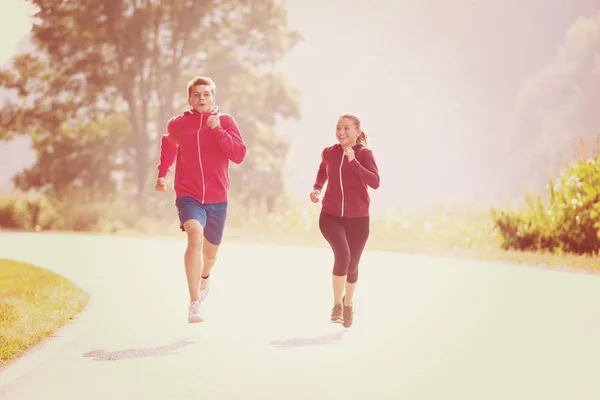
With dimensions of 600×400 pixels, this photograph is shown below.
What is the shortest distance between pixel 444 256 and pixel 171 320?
8.91 meters

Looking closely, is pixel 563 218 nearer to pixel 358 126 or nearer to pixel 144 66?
pixel 358 126

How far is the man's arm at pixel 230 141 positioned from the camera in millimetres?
8312

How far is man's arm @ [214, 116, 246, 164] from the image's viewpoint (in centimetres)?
831

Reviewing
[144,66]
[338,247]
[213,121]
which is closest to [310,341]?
[338,247]

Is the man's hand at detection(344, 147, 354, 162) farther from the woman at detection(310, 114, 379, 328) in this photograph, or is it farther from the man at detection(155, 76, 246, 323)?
the man at detection(155, 76, 246, 323)

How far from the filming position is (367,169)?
8.32m

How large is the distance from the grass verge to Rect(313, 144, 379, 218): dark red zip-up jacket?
296 centimetres

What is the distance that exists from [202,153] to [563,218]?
988 centimetres

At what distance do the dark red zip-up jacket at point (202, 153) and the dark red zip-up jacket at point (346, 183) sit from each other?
0.85 m

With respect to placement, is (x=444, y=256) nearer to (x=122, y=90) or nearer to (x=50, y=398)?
(x=50, y=398)

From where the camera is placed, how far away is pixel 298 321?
929 cm

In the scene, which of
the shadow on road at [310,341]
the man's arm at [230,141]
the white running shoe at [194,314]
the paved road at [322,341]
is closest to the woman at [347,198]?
the shadow on road at [310,341]

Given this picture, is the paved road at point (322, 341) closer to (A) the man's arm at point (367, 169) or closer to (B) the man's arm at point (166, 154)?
(A) the man's arm at point (367, 169)

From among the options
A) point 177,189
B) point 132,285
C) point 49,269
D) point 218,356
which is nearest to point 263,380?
point 218,356
